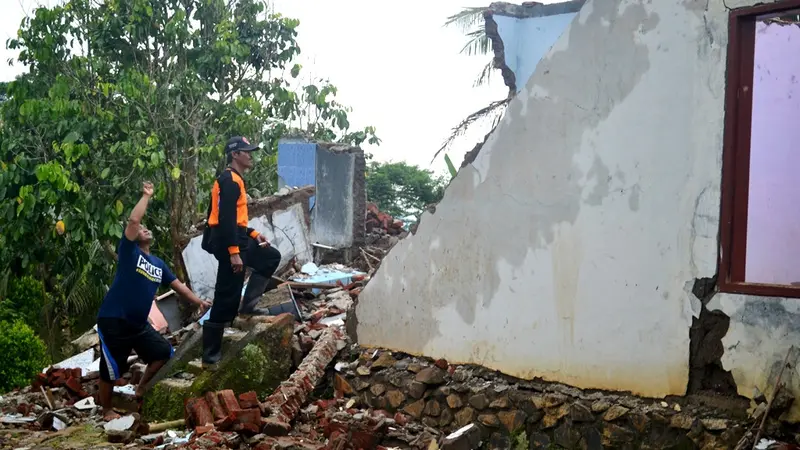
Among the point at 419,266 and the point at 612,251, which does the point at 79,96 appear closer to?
the point at 419,266

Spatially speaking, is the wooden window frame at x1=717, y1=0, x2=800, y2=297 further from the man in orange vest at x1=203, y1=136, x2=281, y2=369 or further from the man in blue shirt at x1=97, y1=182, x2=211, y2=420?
the man in blue shirt at x1=97, y1=182, x2=211, y2=420

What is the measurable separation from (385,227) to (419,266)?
749 cm

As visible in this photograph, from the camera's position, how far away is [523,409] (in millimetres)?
5109

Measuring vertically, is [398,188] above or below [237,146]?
below

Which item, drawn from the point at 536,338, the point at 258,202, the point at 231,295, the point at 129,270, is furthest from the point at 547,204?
the point at 258,202

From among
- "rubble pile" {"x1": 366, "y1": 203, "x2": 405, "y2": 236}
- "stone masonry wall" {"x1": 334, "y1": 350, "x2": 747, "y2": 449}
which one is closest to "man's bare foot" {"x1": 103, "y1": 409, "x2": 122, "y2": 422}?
"stone masonry wall" {"x1": 334, "y1": 350, "x2": 747, "y2": 449}

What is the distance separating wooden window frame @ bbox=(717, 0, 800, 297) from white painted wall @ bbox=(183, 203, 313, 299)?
613 centimetres

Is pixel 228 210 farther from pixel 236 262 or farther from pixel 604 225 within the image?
pixel 604 225

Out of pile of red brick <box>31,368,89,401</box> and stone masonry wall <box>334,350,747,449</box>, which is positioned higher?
stone masonry wall <box>334,350,747,449</box>

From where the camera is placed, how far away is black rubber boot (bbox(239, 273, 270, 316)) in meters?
7.20

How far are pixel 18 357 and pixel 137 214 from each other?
6086 mm

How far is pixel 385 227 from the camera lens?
13.3 m

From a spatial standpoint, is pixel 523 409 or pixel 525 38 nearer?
pixel 523 409

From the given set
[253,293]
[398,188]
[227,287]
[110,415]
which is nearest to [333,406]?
[227,287]
